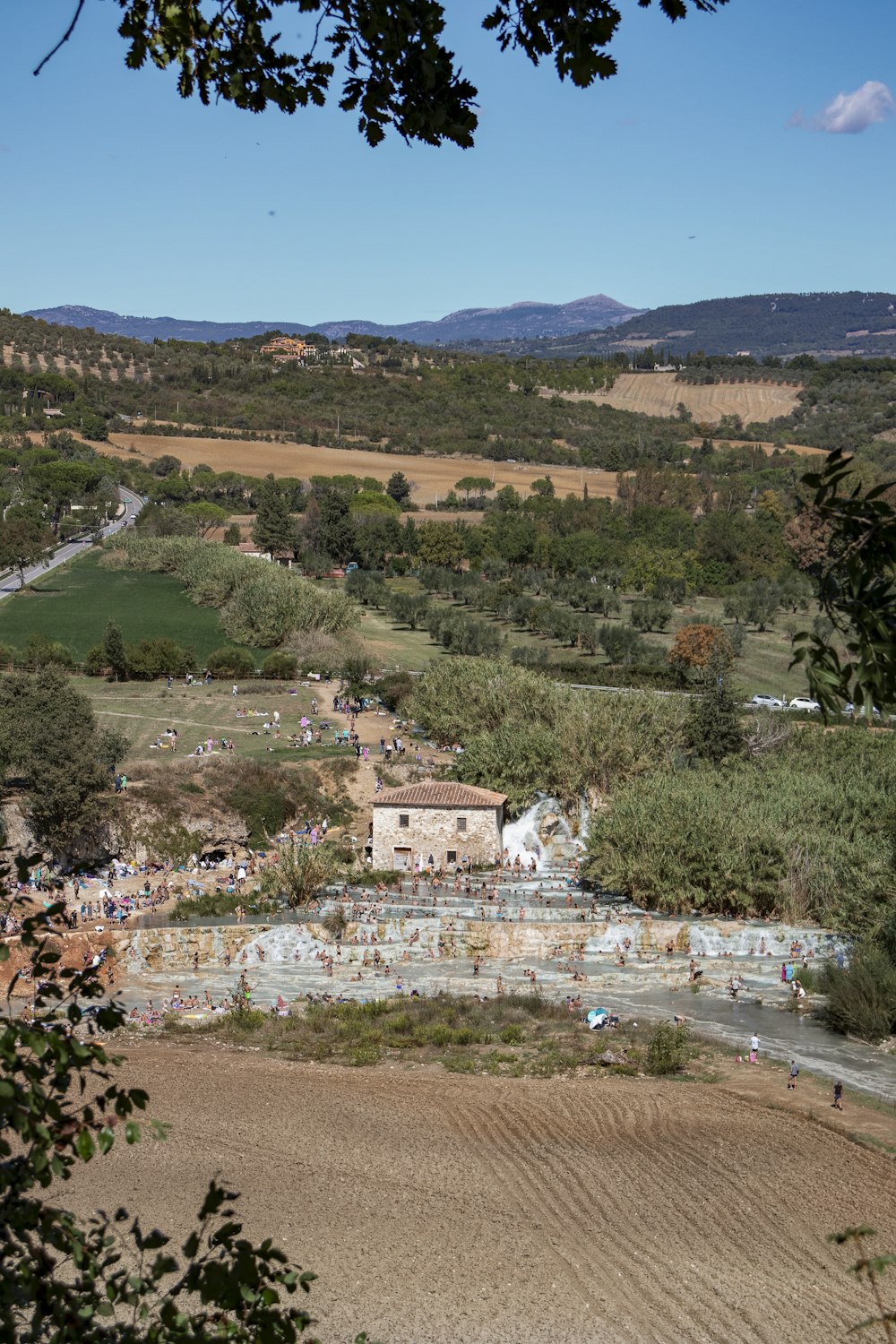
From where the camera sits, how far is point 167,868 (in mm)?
37781

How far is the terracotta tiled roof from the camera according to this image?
123 ft

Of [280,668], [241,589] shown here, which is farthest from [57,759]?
[241,589]

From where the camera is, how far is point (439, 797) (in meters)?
37.7

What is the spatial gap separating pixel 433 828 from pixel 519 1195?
18.6m

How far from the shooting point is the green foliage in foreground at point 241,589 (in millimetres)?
65875

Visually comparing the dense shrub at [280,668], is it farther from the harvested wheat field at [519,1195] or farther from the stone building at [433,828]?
the harvested wheat field at [519,1195]

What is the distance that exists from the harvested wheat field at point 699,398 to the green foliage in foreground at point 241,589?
318ft

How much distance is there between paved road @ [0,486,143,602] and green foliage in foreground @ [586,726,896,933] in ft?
163

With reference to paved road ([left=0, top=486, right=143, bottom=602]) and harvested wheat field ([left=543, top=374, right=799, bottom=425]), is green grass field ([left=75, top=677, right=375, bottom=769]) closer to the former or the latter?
paved road ([left=0, top=486, right=143, bottom=602])

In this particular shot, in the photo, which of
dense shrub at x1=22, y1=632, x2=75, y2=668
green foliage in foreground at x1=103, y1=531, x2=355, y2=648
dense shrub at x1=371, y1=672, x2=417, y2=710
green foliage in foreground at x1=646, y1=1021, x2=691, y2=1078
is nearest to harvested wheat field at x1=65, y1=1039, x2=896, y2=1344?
green foliage in foreground at x1=646, y1=1021, x2=691, y2=1078

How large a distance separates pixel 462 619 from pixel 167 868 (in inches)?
1355

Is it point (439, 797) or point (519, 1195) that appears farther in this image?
point (439, 797)

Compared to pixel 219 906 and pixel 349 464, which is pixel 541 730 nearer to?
pixel 219 906

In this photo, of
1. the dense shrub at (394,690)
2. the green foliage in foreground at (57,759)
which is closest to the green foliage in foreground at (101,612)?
the dense shrub at (394,690)
